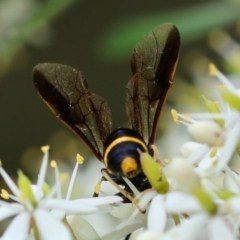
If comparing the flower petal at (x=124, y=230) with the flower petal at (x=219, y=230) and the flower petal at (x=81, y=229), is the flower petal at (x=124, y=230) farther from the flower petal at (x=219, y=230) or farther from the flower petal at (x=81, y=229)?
the flower petal at (x=219, y=230)

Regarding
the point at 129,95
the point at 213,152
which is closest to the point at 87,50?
the point at 129,95

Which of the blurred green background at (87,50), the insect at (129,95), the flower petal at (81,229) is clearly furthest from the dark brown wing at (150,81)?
the blurred green background at (87,50)

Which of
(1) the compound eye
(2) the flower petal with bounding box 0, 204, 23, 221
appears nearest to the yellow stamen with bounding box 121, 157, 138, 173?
(1) the compound eye

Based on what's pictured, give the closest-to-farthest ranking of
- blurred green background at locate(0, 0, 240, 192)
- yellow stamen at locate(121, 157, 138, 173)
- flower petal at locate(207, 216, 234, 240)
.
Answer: flower petal at locate(207, 216, 234, 240) < yellow stamen at locate(121, 157, 138, 173) < blurred green background at locate(0, 0, 240, 192)

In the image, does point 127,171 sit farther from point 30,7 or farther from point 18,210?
point 30,7

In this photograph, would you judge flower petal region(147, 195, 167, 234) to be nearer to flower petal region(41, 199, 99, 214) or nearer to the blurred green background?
flower petal region(41, 199, 99, 214)

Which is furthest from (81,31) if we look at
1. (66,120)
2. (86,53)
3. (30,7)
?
(66,120)
